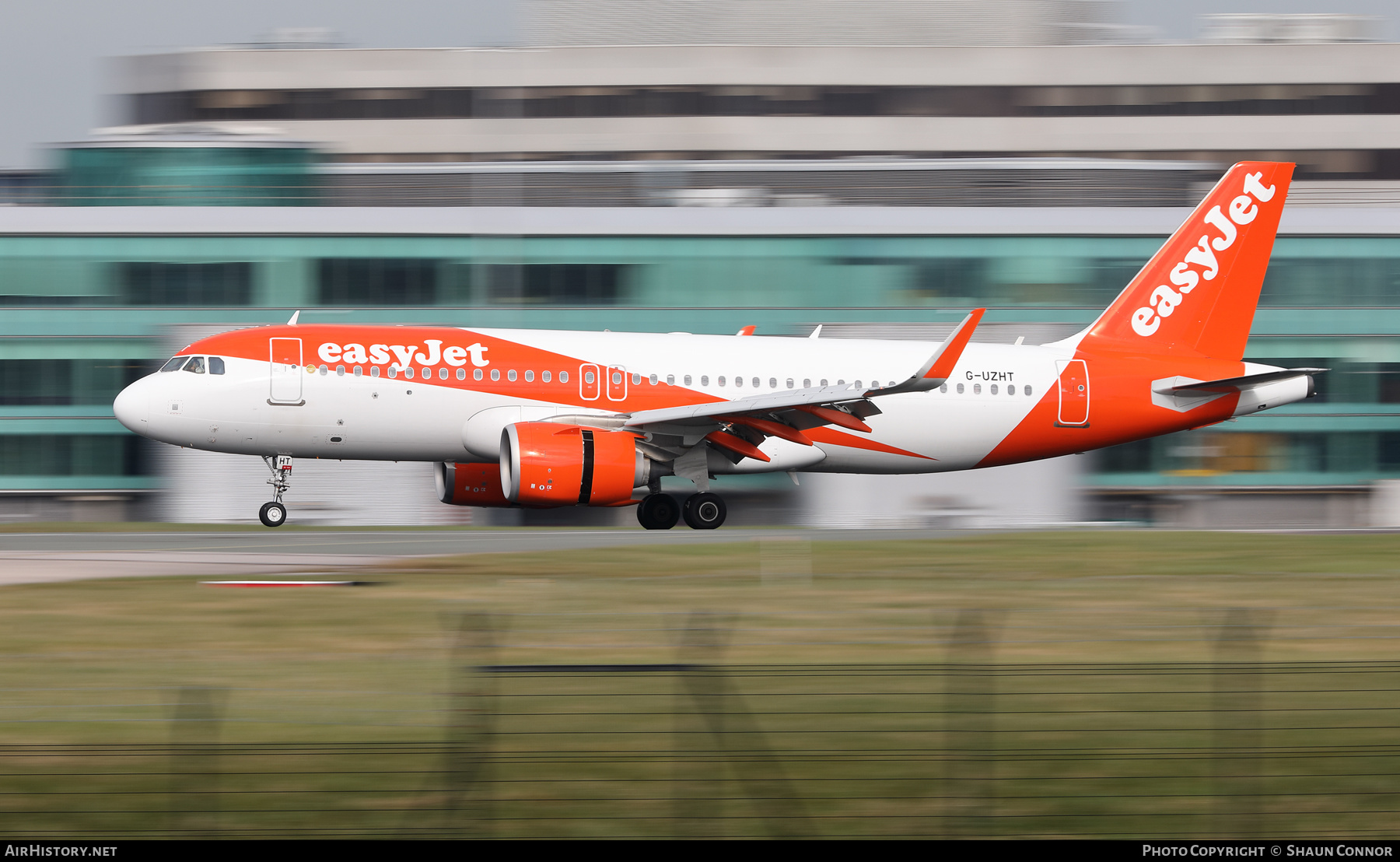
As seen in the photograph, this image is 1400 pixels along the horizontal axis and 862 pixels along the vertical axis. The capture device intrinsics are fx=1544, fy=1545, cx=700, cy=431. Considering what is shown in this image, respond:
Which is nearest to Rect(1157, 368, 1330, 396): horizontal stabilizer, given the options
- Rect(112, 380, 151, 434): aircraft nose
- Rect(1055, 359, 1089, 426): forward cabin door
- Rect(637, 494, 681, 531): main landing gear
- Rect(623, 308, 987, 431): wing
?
Rect(1055, 359, 1089, 426): forward cabin door

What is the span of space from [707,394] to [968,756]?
2031cm

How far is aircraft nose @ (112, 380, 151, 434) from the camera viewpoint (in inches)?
1087

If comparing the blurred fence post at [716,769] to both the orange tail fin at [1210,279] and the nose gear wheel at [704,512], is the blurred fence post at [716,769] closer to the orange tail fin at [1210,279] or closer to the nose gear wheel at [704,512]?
the nose gear wheel at [704,512]

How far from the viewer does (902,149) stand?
235ft

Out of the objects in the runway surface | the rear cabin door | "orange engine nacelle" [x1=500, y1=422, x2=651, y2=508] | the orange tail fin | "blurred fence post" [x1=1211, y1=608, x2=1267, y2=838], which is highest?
the orange tail fin

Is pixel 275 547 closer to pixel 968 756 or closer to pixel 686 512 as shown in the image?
pixel 686 512

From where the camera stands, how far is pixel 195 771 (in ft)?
28.4

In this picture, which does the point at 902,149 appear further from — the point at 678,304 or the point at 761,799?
the point at 761,799

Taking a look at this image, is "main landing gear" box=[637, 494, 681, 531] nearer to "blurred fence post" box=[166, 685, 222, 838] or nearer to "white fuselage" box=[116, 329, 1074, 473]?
"white fuselage" box=[116, 329, 1074, 473]

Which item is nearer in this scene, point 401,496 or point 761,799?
point 761,799

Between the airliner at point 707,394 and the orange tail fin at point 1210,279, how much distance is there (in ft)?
0.13

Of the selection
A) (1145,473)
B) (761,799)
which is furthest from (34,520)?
(761,799)

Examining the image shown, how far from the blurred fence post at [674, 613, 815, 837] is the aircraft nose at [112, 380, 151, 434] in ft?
67.4

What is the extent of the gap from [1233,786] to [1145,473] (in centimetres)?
3284
